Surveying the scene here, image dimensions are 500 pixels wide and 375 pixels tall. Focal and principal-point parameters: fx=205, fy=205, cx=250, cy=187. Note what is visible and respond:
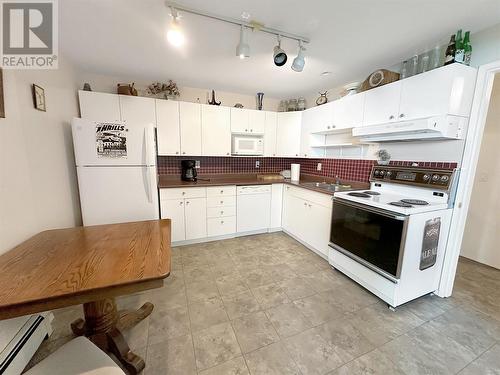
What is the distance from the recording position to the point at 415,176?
2.07 meters

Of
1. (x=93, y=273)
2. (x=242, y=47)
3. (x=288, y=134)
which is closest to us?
(x=93, y=273)

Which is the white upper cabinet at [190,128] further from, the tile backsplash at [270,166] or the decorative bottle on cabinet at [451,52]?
the decorative bottle on cabinet at [451,52]

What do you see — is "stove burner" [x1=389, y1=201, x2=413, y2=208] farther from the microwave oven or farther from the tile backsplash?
the microwave oven

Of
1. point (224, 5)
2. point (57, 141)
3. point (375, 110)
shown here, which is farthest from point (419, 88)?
point (57, 141)

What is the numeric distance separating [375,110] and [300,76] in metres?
1.07

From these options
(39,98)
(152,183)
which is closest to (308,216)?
(152,183)

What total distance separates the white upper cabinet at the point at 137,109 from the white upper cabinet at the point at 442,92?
301 centimetres

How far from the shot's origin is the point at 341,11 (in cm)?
150

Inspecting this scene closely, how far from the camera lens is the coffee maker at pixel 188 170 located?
3209mm

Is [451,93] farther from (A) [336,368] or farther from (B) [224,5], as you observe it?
(A) [336,368]

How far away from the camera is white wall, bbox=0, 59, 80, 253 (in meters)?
1.30

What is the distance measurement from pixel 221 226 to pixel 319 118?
2217 millimetres

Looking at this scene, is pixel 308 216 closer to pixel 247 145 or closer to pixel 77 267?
pixel 247 145

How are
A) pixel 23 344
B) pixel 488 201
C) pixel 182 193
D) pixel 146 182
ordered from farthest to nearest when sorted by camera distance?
pixel 182 193
pixel 488 201
pixel 146 182
pixel 23 344
